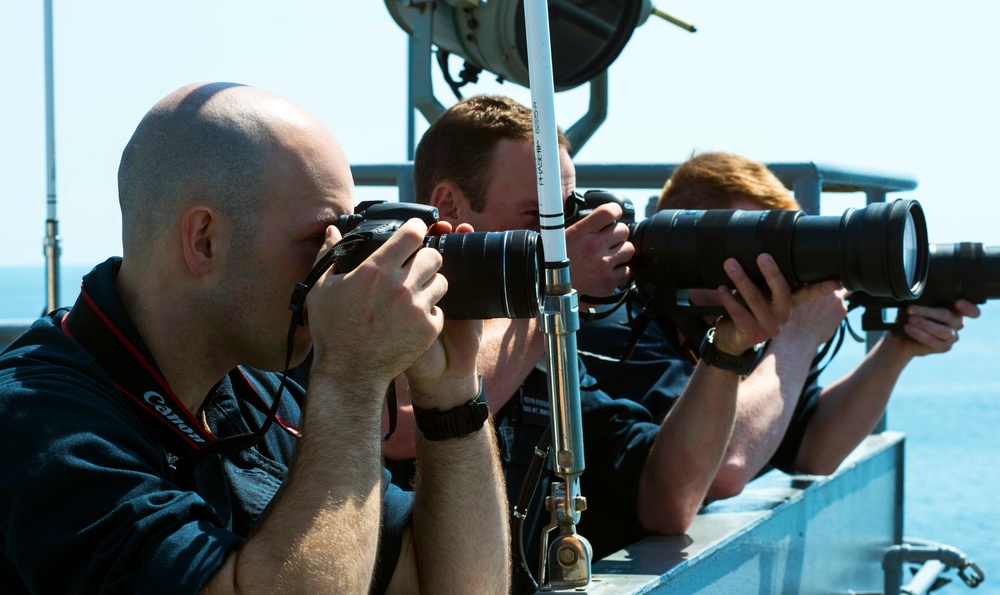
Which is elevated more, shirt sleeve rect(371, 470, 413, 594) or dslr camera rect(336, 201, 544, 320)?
dslr camera rect(336, 201, 544, 320)

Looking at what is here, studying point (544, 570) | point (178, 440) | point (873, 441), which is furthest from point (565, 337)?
point (873, 441)

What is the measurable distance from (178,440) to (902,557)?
8.64 feet

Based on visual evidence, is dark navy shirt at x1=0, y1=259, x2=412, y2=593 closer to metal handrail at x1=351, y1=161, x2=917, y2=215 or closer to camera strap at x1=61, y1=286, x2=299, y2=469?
camera strap at x1=61, y1=286, x2=299, y2=469

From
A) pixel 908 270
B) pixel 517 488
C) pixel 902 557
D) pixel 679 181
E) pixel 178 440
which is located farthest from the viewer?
pixel 902 557

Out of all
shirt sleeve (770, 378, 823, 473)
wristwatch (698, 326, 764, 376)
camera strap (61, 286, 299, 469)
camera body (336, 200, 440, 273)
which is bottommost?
shirt sleeve (770, 378, 823, 473)

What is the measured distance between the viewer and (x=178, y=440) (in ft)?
4.89

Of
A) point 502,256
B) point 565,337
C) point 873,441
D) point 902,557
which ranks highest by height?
point 502,256

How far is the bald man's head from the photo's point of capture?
5.03ft

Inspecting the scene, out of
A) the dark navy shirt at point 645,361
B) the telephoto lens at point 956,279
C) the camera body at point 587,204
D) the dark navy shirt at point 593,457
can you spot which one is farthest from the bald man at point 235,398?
the telephoto lens at point 956,279

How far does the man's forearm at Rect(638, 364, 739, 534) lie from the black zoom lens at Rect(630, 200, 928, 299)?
217mm

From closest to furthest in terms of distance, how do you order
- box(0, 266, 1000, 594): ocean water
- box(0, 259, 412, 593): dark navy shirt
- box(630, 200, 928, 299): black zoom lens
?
1. box(0, 259, 412, 593): dark navy shirt
2. box(630, 200, 928, 299): black zoom lens
3. box(0, 266, 1000, 594): ocean water

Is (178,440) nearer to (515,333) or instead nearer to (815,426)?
(515,333)

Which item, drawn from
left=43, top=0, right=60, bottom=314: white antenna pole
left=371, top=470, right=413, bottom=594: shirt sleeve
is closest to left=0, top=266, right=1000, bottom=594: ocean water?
left=43, top=0, right=60, bottom=314: white antenna pole

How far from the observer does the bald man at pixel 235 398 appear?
1280mm
